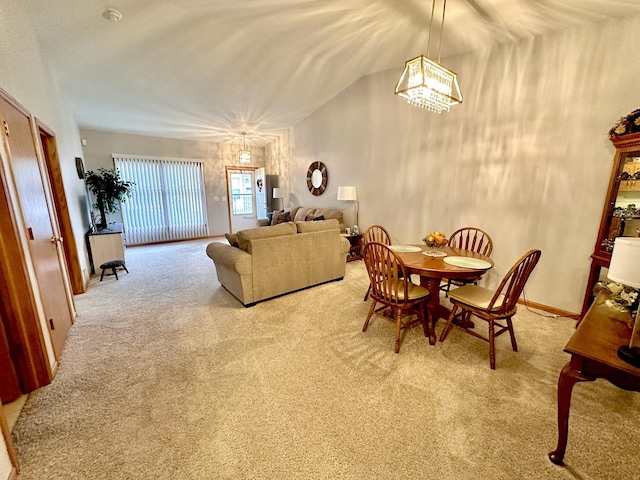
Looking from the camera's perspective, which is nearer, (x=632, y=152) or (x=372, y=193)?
(x=632, y=152)

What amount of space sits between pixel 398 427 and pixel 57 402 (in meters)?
2.20

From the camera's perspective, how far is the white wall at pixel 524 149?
2.50 meters

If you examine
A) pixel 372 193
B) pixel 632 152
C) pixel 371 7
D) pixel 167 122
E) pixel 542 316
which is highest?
pixel 371 7

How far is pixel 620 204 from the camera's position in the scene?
234 centimetres

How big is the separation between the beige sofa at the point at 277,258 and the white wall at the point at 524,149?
5.03 feet

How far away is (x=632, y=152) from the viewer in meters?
2.22

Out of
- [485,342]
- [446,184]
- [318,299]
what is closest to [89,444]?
[318,299]

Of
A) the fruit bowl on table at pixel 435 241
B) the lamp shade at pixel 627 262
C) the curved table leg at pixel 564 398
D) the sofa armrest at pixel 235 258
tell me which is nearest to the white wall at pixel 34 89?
the sofa armrest at pixel 235 258

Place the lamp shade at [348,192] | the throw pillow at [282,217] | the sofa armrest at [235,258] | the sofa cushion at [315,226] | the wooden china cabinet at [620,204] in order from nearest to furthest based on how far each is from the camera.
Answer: the wooden china cabinet at [620,204]
the sofa armrest at [235,258]
the sofa cushion at [315,226]
the lamp shade at [348,192]
the throw pillow at [282,217]

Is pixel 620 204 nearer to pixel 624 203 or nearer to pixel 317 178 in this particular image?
pixel 624 203

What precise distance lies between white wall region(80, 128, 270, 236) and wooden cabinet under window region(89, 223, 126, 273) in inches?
101

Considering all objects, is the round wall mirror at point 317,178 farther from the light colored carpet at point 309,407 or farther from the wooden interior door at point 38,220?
the wooden interior door at point 38,220

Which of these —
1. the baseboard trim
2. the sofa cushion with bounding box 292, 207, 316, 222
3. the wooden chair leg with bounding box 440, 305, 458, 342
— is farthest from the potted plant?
the baseboard trim

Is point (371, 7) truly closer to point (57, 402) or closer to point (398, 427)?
point (398, 427)
